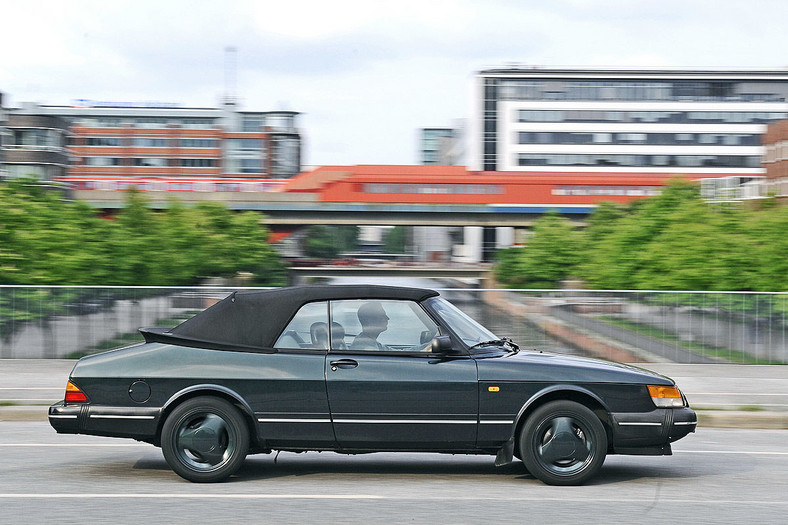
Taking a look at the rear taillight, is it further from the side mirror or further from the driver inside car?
the side mirror

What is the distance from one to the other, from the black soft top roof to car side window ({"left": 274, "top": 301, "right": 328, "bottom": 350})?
5cm

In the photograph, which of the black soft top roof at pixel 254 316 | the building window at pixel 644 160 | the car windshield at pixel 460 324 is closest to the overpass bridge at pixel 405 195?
the building window at pixel 644 160

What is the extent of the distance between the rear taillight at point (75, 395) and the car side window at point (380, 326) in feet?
6.21

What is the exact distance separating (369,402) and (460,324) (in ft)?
3.21

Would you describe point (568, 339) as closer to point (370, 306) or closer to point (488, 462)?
Result: point (488, 462)

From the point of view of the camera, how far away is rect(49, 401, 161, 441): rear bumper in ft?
22.8

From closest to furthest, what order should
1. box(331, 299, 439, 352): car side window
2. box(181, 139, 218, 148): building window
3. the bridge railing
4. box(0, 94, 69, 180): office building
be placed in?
box(331, 299, 439, 352): car side window → the bridge railing → box(0, 94, 69, 180): office building → box(181, 139, 218, 148): building window

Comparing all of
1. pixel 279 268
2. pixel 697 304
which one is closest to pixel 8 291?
pixel 697 304

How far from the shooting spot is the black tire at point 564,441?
6875mm

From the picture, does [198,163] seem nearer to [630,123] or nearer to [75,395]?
[630,123]

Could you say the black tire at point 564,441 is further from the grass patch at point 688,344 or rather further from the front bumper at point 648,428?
the grass patch at point 688,344

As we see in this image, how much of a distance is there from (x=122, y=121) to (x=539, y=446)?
133178mm

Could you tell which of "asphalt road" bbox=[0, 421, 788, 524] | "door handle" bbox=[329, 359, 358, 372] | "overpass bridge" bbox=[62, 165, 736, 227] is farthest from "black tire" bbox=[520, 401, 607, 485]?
"overpass bridge" bbox=[62, 165, 736, 227]

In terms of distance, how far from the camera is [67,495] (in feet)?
21.5
